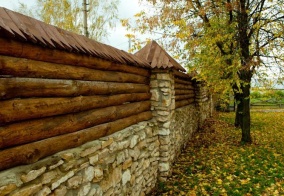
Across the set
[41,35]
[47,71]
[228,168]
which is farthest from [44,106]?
[228,168]

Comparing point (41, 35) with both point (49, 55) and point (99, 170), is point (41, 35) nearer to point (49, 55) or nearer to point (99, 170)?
point (49, 55)

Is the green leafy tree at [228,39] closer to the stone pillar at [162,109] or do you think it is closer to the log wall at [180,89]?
the log wall at [180,89]

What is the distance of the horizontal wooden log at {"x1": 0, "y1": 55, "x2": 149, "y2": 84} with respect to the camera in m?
2.02

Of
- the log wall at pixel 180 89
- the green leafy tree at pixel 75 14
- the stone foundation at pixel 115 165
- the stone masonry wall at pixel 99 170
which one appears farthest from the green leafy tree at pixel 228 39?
the green leafy tree at pixel 75 14

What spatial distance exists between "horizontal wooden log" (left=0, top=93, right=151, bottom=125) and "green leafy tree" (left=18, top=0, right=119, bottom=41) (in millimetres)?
10364

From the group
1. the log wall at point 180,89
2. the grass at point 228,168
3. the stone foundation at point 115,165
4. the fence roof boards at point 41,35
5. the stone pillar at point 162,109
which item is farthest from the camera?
the log wall at point 180,89

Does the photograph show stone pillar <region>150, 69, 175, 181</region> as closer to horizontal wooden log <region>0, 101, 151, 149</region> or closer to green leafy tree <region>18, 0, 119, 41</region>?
horizontal wooden log <region>0, 101, 151, 149</region>

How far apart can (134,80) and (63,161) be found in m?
2.38

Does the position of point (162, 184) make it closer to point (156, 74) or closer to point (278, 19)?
point (156, 74)

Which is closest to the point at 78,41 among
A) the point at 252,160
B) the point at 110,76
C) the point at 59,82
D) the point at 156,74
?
the point at 59,82

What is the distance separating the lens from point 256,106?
81.0ft

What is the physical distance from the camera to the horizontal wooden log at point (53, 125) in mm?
2006

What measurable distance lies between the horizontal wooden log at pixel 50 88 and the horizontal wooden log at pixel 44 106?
0.05 metres

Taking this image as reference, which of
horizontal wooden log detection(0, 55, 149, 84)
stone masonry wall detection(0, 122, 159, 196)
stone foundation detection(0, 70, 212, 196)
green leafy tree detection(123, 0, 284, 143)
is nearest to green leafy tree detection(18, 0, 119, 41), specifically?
green leafy tree detection(123, 0, 284, 143)
